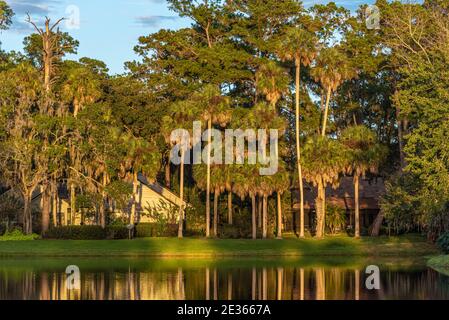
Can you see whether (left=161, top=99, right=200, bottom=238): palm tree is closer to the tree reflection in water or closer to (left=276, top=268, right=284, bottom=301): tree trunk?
the tree reflection in water

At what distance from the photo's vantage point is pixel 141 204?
79125 mm

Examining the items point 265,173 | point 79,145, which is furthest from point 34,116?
point 265,173

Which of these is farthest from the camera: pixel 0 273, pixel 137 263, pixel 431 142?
pixel 431 142

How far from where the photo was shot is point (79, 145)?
237 ft

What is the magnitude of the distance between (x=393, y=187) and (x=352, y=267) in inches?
790

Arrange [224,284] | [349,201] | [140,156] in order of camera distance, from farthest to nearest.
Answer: [349,201] → [140,156] → [224,284]

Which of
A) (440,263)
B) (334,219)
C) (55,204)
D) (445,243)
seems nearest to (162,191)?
(55,204)

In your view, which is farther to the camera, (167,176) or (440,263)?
(167,176)

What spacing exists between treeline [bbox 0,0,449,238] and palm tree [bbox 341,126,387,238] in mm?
113

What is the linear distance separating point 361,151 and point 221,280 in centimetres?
3569

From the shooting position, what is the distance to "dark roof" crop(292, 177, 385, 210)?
86500mm

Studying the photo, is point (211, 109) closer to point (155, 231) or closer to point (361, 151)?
point (155, 231)

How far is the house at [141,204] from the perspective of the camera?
7800 centimetres
